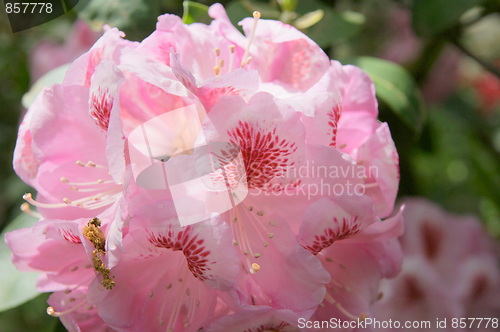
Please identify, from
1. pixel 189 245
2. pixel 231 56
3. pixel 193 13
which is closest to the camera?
pixel 189 245

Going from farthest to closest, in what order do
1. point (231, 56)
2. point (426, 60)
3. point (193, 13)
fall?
1. point (426, 60)
2. point (193, 13)
3. point (231, 56)

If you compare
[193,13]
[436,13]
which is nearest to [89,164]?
[193,13]

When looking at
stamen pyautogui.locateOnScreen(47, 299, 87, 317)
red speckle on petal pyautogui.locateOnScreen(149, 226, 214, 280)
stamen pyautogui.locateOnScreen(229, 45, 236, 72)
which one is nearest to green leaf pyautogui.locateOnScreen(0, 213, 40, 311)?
stamen pyautogui.locateOnScreen(47, 299, 87, 317)

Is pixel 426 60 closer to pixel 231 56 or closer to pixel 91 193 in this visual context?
pixel 231 56

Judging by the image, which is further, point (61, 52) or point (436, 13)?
point (61, 52)

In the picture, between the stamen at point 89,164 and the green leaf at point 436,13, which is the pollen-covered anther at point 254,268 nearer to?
the stamen at point 89,164

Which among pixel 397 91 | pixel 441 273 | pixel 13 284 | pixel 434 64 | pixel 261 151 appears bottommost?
pixel 441 273

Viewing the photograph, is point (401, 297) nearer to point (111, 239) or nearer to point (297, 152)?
point (297, 152)
